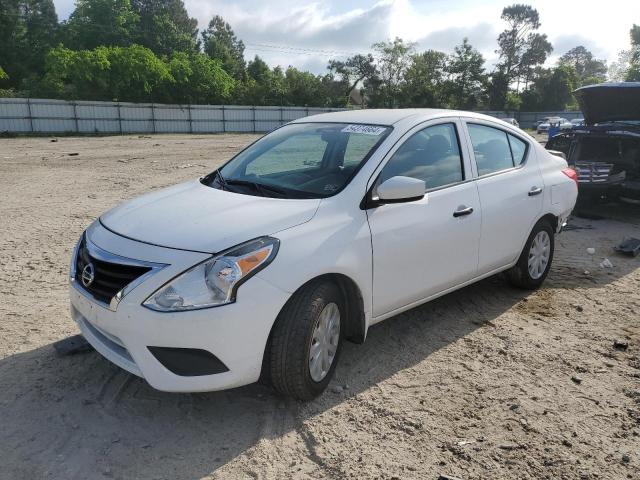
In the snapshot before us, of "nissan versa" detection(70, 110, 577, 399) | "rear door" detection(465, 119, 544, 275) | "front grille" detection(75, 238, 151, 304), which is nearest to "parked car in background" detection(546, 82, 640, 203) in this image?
"rear door" detection(465, 119, 544, 275)

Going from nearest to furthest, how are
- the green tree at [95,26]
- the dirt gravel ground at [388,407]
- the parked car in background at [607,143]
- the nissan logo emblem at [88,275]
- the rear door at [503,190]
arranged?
the dirt gravel ground at [388,407] → the nissan logo emblem at [88,275] → the rear door at [503,190] → the parked car in background at [607,143] → the green tree at [95,26]

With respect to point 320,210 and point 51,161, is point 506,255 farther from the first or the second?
point 51,161

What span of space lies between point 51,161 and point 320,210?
15.3 meters

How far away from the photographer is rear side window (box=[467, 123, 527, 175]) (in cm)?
442

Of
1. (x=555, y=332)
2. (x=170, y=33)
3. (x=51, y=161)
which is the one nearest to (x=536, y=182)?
(x=555, y=332)

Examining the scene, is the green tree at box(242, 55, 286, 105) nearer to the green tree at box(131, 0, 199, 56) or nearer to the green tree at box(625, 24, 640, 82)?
the green tree at box(131, 0, 199, 56)

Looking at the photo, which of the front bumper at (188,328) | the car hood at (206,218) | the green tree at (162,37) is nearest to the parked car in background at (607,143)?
the car hood at (206,218)

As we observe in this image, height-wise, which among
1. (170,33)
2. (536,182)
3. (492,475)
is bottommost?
(492,475)

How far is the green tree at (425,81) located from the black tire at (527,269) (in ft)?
176

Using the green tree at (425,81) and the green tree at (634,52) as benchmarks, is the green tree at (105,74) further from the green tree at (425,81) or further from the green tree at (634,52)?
the green tree at (634,52)

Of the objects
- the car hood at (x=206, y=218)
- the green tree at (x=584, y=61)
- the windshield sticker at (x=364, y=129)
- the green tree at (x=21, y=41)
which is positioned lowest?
the car hood at (x=206, y=218)

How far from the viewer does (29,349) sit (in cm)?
380

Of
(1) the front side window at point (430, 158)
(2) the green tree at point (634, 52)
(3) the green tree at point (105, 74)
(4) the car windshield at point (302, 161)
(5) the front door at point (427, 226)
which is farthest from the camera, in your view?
(2) the green tree at point (634, 52)

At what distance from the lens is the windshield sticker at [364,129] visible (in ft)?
12.6
